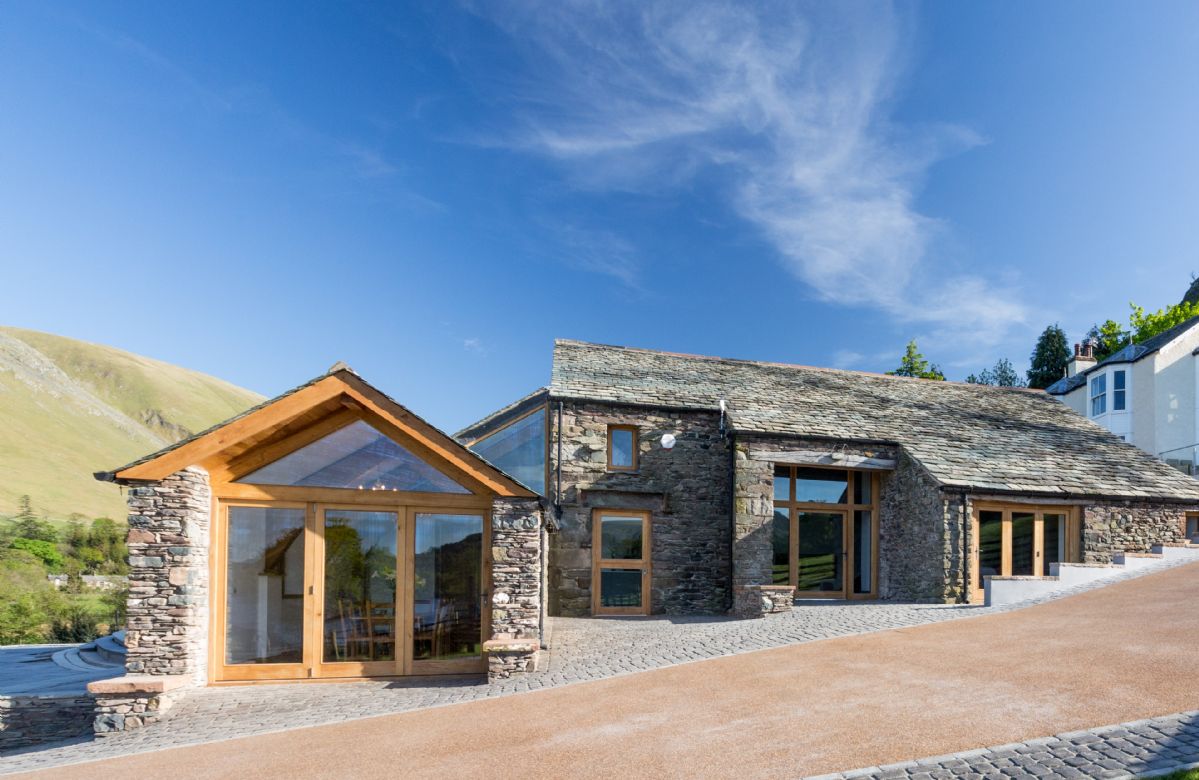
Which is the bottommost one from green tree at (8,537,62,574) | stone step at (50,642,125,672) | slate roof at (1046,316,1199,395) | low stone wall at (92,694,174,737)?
green tree at (8,537,62,574)

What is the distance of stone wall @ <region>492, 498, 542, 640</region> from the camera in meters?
8.57

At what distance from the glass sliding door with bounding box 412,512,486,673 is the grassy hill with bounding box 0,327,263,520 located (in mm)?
55289

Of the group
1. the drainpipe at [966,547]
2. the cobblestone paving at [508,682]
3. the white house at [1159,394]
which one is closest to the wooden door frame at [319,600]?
the cobblestone paving at [508,682]

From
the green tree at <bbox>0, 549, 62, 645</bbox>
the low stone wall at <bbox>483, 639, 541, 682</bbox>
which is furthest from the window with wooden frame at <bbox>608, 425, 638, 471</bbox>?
the green tree at <bbox>0, 549, 62, 645</bbox>

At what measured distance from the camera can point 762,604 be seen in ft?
42.2

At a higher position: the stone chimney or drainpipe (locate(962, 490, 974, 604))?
the stone chimney

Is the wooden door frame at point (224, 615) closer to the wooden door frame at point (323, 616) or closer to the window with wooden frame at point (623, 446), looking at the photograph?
the wooden door frame at point (323, 616)

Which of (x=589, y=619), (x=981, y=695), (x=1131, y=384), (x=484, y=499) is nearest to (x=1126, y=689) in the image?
(x=981, y=695)

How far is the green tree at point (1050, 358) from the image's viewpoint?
41.3 metres

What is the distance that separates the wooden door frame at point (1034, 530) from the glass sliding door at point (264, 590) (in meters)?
12.9

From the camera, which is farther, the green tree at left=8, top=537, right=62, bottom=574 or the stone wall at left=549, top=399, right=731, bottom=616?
the green tree at left=8, top=537, right=62, bottom=574

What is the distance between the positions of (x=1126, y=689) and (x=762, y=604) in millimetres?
6774

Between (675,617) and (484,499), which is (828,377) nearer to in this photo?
(675,617)

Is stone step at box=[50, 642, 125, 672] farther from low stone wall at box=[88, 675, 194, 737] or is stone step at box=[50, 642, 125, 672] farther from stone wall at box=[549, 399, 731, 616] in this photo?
stone wall at box=[549, 399, 731, 616]
